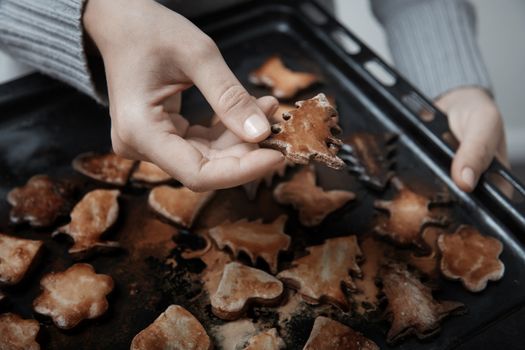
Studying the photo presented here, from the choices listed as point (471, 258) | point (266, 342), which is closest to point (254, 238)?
point (266, 342)

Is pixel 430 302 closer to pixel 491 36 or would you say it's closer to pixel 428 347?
pixel 428 347

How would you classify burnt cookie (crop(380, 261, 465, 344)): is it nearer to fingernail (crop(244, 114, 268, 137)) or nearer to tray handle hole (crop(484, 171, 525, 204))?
tray handle hole (crop(484, 171, 525, 204))

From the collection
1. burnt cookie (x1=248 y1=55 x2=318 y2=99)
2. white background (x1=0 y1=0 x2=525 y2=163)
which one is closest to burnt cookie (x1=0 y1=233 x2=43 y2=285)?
burnt cookie (x1=248 y1=55 x2=318 y2=99)

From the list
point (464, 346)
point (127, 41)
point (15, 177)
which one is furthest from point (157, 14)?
point (464, 346)

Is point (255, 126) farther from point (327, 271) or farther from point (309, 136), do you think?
point (327, 271)

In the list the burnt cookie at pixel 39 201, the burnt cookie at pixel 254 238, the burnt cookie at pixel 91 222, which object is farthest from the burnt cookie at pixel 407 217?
the burnt cookie at pixel 39 201

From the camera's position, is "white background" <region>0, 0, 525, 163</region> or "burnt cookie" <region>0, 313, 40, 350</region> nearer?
"burnt cookie" <region>0, 313, 40, 350</region>
